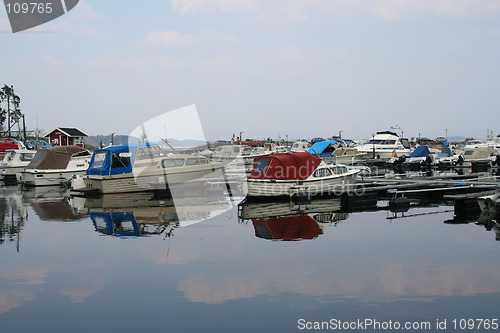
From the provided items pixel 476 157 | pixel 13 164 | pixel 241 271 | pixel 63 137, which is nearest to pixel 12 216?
pixel 241 271

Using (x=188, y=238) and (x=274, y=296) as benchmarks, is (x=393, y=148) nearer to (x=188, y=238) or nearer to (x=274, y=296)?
(x=188, y=238)

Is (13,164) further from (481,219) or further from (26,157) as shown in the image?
(481,219)

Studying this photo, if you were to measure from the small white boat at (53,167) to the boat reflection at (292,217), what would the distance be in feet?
58.6

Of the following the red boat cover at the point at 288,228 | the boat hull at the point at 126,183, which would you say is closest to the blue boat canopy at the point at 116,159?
the boat hull at the point at 126,183

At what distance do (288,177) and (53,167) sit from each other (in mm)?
21154

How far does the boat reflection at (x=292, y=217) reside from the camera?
1677cm

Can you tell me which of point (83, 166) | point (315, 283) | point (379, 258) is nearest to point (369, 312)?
point (315, 283)

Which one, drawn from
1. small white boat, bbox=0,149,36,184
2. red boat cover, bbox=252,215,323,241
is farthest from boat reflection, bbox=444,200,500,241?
small white boat, bbox=0,149,36,184

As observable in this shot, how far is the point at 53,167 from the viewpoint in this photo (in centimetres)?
3628

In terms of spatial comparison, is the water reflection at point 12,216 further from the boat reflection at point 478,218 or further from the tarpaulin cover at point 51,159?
the boat reflection at point 478,218

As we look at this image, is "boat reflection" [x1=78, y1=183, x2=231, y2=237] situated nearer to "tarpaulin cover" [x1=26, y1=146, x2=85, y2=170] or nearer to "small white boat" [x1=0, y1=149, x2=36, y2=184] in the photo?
"tarpaulin cover" [x1=26, y1=146, x2=85, y2=170]

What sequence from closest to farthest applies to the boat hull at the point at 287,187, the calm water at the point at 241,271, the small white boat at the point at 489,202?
the calm water at the point at 241,271 → the small white boat at the point at 489,202 → the boat hull at the point at 287,187

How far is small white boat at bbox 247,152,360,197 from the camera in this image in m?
23.9

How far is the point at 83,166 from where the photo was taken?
36844mm
